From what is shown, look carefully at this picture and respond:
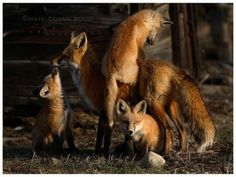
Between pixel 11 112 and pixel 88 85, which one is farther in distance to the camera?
pixel 11 112

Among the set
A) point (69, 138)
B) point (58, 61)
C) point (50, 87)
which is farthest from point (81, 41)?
point (69, 138)

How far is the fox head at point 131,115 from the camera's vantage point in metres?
8.31

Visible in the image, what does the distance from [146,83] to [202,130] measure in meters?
1.01

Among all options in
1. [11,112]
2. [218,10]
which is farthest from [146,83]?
[218,10]

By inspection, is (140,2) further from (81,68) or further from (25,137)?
(25,137)

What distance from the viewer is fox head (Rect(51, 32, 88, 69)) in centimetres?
871

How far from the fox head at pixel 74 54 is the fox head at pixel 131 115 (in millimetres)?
897

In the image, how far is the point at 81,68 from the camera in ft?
28.8

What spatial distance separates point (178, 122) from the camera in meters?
8.95

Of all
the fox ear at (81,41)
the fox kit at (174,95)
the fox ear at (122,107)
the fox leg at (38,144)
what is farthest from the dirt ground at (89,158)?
the fox ear at (81,41)

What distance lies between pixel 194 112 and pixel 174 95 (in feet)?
1.27

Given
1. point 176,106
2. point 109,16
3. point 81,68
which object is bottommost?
point 176,106

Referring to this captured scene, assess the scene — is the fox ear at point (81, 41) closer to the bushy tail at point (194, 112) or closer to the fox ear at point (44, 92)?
the fox ear at point (44, 92)

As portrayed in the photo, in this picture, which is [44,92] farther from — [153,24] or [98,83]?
[153,24]
